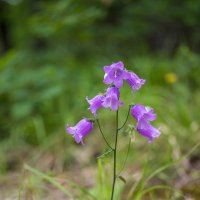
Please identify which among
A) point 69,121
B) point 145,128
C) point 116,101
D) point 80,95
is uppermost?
point 116,101

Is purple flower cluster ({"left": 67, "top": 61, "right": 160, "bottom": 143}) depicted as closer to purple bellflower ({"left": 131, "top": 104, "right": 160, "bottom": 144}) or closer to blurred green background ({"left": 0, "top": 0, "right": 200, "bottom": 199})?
purple bellflower ({"left": 131, "top": 104, "right": 160, "bottom": 144})

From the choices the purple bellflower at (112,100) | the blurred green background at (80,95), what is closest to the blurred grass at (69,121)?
the blurred green background at (80,95)

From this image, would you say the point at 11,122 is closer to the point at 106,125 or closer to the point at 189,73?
the point at 106,125

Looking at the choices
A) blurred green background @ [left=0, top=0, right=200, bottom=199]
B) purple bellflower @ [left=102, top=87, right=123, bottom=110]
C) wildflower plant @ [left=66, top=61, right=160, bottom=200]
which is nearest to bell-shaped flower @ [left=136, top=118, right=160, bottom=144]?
wildflower plant @ [left=66, top=61, right=160, bottom=200]

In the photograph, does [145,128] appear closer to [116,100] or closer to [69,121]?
[116,100]

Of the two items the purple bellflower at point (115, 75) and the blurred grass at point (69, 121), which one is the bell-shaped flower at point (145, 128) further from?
the blurred grass at point (69, 121)

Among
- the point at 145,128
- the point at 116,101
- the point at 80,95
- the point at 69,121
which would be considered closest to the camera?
the point at 116,101

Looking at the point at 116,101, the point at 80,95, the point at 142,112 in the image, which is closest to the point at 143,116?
the point at 142,112

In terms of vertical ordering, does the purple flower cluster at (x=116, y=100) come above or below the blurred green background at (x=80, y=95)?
above
